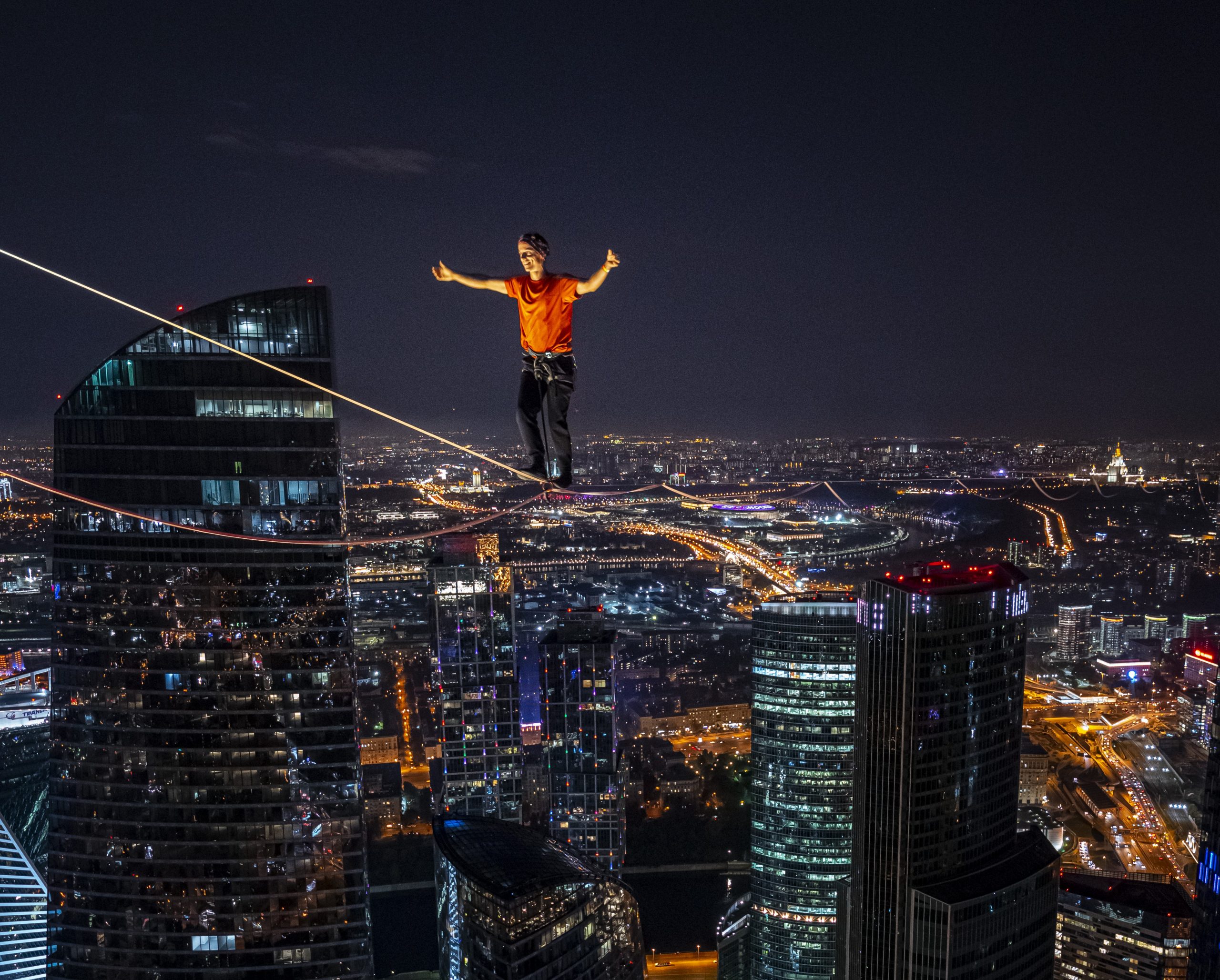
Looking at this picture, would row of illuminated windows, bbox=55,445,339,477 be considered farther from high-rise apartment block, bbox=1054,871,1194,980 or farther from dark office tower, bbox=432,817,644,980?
high-rise apartment block, bbox=1054,871,1194,980

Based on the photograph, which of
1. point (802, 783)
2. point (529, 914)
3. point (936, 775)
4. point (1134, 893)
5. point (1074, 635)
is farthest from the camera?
point (1074, 635)

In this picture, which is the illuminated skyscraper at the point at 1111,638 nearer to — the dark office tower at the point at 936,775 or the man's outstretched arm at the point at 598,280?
the dark office tower at the point at 936,775

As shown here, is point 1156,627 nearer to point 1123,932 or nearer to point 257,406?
point 1123,932

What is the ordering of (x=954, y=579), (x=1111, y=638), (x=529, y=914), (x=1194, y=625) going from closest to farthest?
(x=529, y=914) < (x=954, y=579) < (x=1194, y=625) < (x=1111, y=638)

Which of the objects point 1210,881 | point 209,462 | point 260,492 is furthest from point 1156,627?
point 209,462

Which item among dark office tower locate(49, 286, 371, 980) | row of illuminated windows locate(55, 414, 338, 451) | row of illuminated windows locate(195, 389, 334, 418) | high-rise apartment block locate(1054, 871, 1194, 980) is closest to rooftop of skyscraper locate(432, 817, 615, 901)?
dark office tower locate(49, 286, 371, 980)

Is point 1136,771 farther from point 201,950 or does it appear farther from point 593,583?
point 201,950

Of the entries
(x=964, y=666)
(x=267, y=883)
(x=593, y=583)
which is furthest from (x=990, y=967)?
(x=593, y=583)
